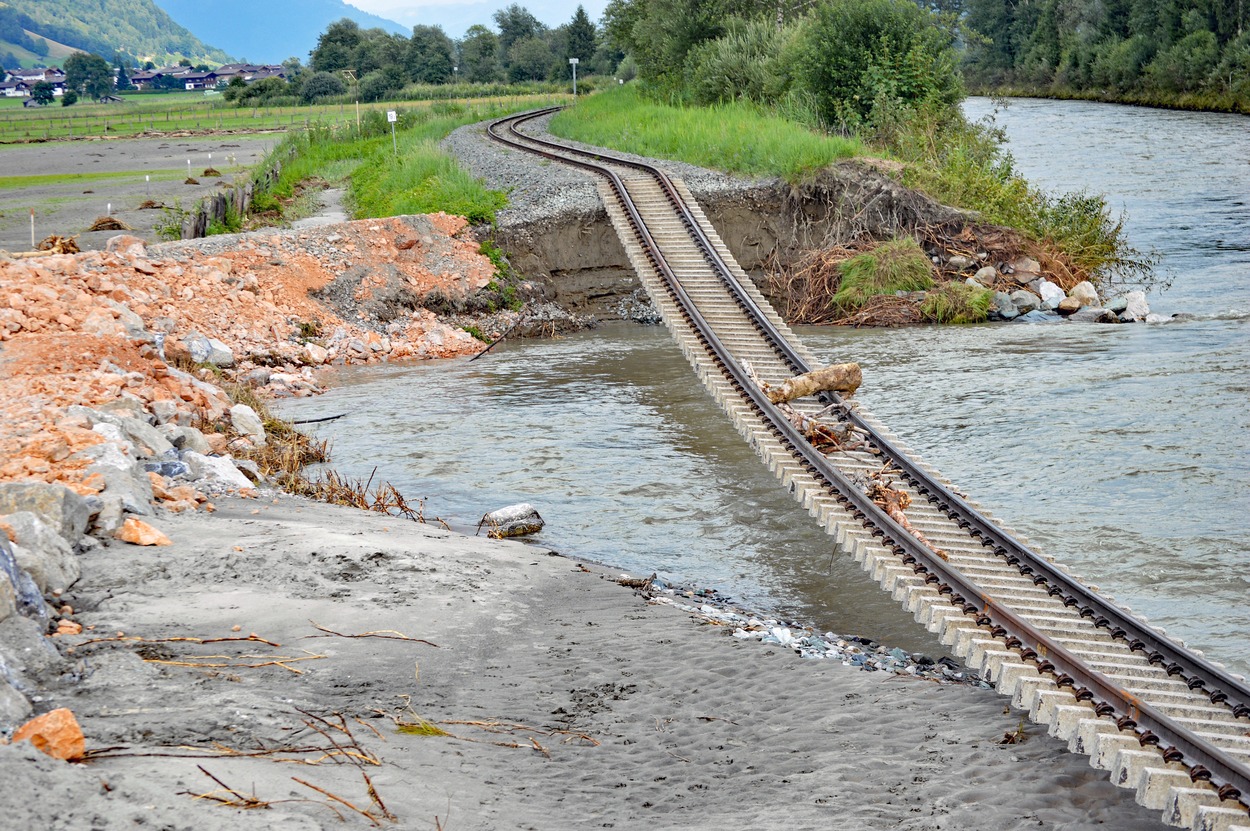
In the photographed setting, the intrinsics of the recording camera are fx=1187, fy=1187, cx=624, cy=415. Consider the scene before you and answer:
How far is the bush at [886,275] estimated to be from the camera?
23094 mm

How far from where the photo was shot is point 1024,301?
73.9 ft

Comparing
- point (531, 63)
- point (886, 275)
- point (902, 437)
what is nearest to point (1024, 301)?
point (886, 275)

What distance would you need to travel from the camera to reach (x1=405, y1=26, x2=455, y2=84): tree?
336ft

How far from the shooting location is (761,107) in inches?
1278

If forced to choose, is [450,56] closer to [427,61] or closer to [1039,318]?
[427,61]

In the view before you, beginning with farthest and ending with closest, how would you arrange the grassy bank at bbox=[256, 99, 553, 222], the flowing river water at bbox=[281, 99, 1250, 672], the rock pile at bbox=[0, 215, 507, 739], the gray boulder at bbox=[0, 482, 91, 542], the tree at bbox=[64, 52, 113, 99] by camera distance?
the tree at bbox=[64, 52, 113, 99]
the grassy bank at bbox=[256, 99, 553, 222]
the flowing river water at bbox=[281, 99, 1250, 672]
the gray boulder at bbox=[0, 482, 91, 542]
the rock pile at bbox=[0, 215, 507, 739]

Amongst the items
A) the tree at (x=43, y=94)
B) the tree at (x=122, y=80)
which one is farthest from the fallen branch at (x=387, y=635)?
the tree at (x=122, y=80)

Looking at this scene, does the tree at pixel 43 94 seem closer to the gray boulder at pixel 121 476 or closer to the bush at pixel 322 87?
the bush at pixel 322 87

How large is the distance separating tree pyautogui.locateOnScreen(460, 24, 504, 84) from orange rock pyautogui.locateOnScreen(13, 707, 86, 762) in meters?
105

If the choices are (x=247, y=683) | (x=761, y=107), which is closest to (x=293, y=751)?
(x=247, y=683)

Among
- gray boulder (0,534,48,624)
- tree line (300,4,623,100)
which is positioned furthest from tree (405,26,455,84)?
gray boulder (0,534,48,624)

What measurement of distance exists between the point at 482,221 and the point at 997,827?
67.3ft

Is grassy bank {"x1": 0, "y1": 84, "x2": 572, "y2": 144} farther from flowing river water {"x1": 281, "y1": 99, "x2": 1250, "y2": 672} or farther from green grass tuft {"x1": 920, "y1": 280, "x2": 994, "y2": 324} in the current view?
flowing river water {"x1": 281, "y1": 99, "x2": 1250, "y2": 672}

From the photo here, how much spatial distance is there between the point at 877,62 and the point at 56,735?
91.3 ft
